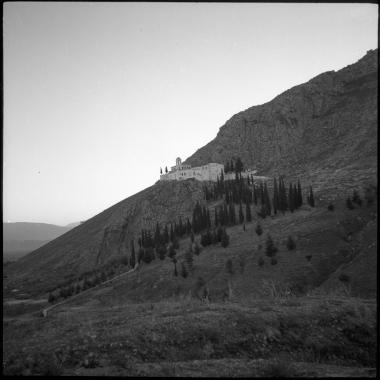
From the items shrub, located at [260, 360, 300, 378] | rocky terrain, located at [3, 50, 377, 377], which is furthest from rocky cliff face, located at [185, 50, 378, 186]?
shrub, located at [260, 360, 300, 378]

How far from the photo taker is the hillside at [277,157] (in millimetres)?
95562

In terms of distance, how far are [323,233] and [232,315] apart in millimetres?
38163

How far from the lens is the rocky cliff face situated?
414 ft

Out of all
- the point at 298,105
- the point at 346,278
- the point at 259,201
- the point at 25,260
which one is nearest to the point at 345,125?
the point at 298,105

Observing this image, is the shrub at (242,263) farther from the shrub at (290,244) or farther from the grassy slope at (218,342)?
the grassy slope at (218,342)

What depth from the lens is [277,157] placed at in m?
144

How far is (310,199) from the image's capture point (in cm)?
6569

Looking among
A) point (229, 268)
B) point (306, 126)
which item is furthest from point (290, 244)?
point (306, 126)

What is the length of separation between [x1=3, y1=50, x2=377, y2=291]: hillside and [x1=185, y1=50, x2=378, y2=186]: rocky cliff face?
0.45m

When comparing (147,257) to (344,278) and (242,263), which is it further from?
(344,278)

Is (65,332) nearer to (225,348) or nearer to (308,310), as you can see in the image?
(225,348)

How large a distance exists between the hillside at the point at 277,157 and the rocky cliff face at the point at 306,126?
1.49 feet

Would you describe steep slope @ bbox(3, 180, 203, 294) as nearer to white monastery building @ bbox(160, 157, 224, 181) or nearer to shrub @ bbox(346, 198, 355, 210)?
white monastery building @ bbox(160, 157, 224, 181)

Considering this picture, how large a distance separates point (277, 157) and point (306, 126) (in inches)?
1101
